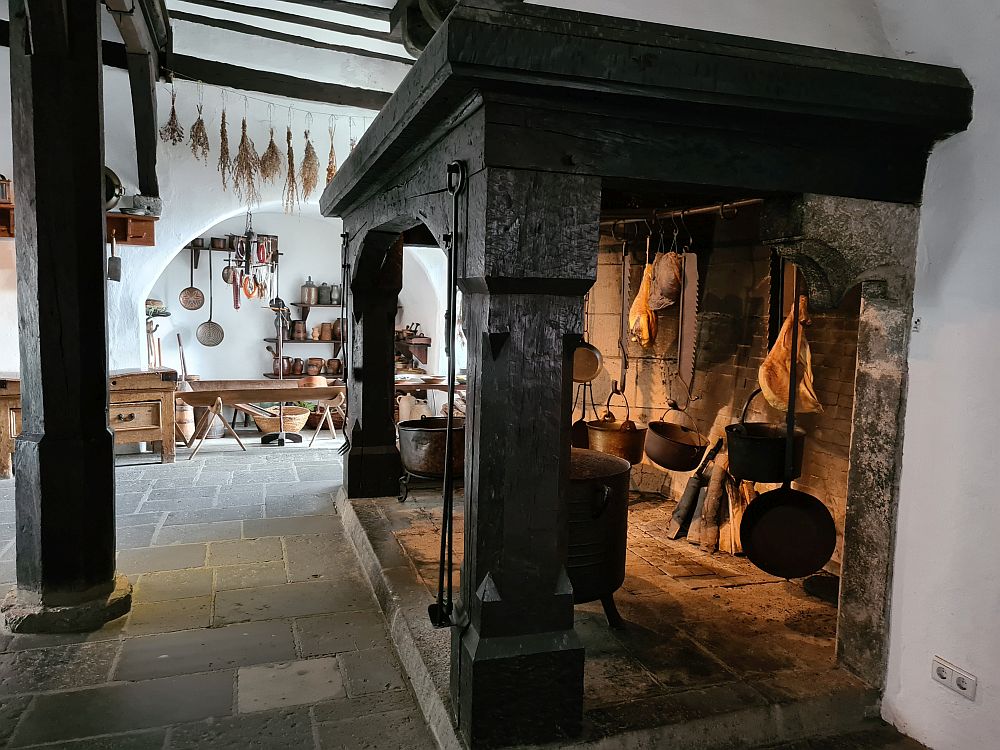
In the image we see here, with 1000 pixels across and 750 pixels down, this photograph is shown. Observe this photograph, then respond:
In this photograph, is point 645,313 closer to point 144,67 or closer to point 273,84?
point 144,67

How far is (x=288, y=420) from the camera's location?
925cm

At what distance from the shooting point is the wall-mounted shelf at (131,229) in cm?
721

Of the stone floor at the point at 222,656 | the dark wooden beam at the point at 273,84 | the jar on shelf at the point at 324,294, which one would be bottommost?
the stone floor at the point at 222,656

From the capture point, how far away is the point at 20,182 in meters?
3.54

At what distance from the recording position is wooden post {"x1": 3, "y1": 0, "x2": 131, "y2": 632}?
136 inches

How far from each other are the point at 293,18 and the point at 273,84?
1.26m

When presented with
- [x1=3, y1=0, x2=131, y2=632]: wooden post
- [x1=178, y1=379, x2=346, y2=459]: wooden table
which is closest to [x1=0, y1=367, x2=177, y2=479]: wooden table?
[x1=178, y1=379, x2=346, y2=459]: wooden table

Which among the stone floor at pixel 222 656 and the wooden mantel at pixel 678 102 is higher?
the wooden mantel at pixel 678 102

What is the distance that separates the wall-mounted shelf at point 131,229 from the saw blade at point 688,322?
200 inches

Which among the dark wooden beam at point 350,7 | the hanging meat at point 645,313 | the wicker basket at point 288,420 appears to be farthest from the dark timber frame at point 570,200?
the wicker basket at point 288,420

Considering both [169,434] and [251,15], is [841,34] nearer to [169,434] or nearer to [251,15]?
[251,15]

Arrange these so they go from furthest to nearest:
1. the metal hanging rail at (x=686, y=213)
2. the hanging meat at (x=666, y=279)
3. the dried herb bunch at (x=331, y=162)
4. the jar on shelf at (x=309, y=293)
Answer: the jar on shelf at (x=309, y=293) < the dried herb bunch at (x=331, y=162) < the hanging meat at (x=666, y=279) < the metal hanging rail at (x=686, y=213)

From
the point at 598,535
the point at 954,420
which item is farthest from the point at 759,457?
the point at 954,420

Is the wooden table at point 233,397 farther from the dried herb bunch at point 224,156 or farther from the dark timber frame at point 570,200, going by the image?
the dark timber frame at point 570,200
